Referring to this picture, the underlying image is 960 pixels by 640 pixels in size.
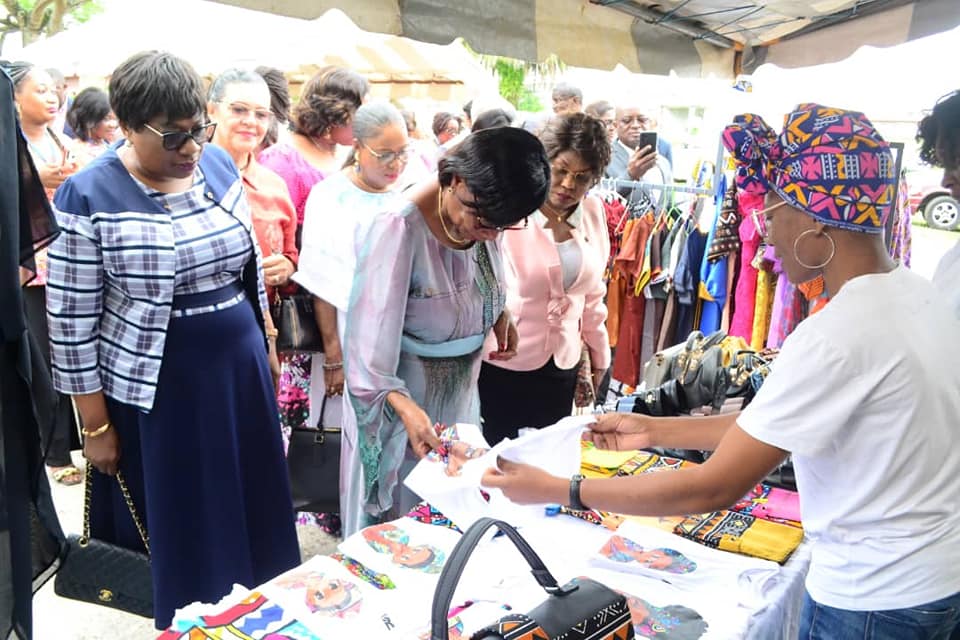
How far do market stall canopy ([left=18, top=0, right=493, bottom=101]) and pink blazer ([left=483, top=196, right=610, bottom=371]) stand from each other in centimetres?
487

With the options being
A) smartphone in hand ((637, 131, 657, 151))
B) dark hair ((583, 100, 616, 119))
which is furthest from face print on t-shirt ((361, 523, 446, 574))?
dark hair ((583, 100, 616, 119))

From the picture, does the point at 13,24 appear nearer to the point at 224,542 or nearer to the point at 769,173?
the point at 224,542

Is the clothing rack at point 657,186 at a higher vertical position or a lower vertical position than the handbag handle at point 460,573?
higher

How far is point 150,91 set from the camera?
6.70ft

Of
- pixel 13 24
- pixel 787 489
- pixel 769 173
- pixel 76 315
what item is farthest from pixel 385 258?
pixel 13 24

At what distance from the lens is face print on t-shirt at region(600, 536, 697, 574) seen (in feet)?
5.36

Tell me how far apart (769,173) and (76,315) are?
1.84 m

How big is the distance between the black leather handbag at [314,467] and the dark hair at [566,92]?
3.81 metres

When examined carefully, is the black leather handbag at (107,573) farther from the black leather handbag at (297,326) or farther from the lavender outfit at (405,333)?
the black leather handbag at (297,326)

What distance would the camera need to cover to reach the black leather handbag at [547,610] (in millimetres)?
1108

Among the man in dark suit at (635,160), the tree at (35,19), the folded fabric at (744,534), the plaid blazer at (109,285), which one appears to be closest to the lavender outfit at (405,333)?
the plaid blazer at (109,285)

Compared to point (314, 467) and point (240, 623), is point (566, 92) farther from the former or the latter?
point (240, 623)

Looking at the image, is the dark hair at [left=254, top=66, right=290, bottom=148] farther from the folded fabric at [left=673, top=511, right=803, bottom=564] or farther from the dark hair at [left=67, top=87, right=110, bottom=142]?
the folded fabric at [left=673, top=511, right=803, bottom=564]

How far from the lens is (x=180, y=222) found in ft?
7.09
